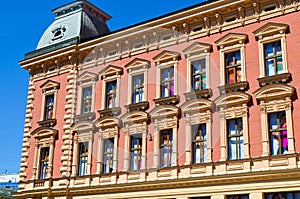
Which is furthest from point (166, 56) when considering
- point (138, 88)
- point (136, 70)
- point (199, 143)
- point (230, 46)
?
point (199, 143)

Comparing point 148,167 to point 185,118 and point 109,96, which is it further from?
point 109,96

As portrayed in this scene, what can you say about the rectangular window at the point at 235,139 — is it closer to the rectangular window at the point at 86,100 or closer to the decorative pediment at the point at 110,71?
the decorative pediment at the point at 110,71

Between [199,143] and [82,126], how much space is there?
359 inches

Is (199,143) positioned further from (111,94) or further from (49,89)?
(49,89)

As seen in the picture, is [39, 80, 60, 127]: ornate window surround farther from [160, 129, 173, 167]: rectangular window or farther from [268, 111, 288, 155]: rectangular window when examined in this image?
[268, 111, 288, 155]: rectangular window

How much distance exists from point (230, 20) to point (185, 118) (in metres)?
6.30

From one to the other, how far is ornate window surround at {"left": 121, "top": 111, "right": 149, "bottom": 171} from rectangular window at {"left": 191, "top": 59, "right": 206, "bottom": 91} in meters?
3.65

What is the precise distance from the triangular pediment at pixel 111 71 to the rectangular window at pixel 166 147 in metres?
5.72

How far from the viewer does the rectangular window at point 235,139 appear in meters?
23.9

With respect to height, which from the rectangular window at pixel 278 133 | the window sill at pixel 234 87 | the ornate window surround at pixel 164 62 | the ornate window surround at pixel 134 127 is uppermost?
the ornate window surround at pixel 164 62

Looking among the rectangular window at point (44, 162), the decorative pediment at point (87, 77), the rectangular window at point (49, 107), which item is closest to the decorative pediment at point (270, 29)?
the decorative pediment at point (87, 77)

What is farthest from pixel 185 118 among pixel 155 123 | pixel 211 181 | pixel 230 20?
pixel 230 20

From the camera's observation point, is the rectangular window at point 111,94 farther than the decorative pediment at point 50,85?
No

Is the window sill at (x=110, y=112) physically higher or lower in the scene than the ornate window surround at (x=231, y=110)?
higher
